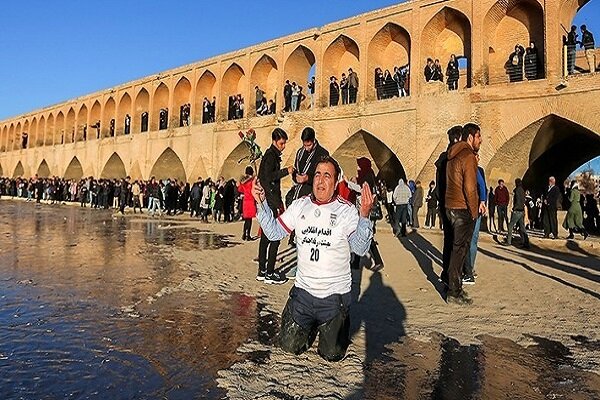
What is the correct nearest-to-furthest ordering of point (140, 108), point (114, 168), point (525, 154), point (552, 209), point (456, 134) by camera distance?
point (456, 134) < point (552, 209) < point (525, 154) < point (140, 108) < point (114, 168)

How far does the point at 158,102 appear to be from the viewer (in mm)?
30625

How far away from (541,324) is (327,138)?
16.9 m

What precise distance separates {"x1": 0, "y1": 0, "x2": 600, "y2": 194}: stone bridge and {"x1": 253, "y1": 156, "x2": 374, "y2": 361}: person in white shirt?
13980 millimetres

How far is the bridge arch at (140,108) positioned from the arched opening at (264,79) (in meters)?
10.7

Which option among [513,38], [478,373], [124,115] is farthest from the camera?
[124,115]

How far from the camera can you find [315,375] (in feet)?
8.48

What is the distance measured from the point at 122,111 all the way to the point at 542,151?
2788 centimetres

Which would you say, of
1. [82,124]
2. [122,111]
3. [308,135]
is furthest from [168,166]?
[308,135]

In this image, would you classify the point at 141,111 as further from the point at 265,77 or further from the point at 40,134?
the point at 40,134

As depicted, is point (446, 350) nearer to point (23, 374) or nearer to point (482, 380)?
point (482, 380)

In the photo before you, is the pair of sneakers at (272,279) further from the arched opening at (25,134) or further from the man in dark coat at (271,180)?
the arched opening at (25,134)

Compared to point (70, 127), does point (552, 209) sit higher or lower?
lower

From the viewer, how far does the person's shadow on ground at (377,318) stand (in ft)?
10.1

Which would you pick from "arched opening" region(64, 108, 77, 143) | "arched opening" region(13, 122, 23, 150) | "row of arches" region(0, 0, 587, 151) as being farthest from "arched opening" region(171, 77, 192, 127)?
"arched opening" region(13, 122, 23, 150)
